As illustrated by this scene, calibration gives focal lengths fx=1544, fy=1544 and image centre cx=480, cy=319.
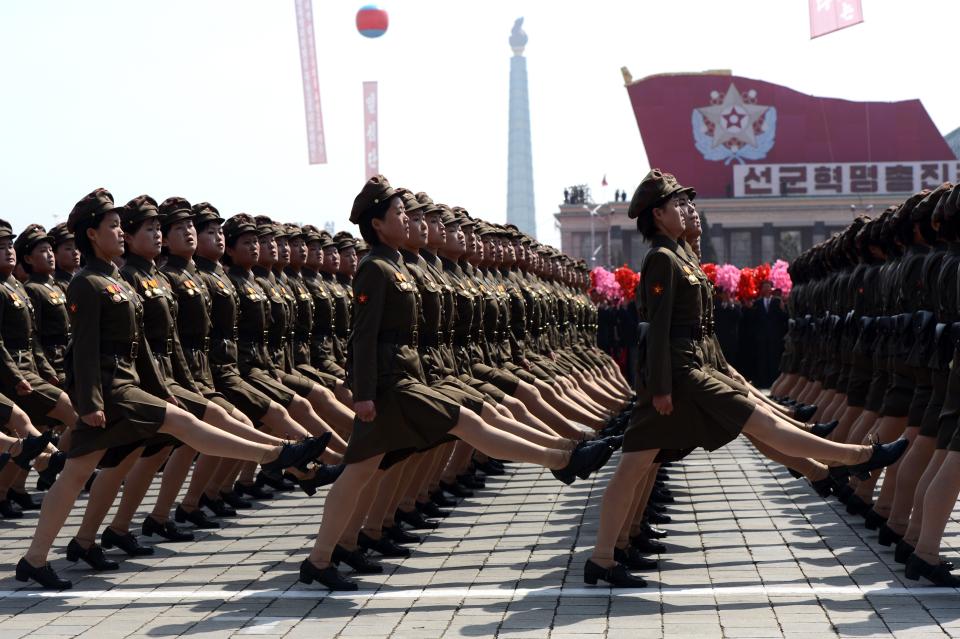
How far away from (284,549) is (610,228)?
94466mm

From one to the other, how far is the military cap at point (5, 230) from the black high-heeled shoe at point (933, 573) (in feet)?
23.6

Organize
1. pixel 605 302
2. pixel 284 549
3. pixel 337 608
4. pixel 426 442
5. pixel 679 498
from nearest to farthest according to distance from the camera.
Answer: pixel 337 608 < pixel 426 442 < pixel 284 549 < pixel 679 498 < pixel 605 302

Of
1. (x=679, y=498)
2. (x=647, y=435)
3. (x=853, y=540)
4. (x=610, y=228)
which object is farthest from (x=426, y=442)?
(x=610, y=228)

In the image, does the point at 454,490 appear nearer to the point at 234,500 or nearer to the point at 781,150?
the point at 234,500

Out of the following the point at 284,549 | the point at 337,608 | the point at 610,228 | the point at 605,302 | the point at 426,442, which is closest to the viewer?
the point at 337,608

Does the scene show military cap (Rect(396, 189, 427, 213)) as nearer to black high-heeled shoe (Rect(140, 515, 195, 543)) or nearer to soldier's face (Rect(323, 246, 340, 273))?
black high-heeled shoe (Rect(140, 515, 195, 543))

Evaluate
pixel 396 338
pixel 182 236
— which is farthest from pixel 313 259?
pixel 396 338

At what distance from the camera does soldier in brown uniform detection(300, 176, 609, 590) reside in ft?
25.9

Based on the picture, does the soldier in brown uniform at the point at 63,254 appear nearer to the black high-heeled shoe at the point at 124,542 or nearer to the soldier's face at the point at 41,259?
the soldier's face at the point at 41,259

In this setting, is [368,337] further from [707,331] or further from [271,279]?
[271,279]

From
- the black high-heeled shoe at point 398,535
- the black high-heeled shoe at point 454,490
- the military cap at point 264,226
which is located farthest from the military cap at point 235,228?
the black high-heeled shoe at point 398,535

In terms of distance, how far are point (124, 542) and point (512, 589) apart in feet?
9.12

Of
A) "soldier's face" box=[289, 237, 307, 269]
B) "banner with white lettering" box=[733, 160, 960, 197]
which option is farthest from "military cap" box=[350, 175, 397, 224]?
"banner with white lettering" box=[733, 160, 960, 197]

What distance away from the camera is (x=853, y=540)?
9.67 m
